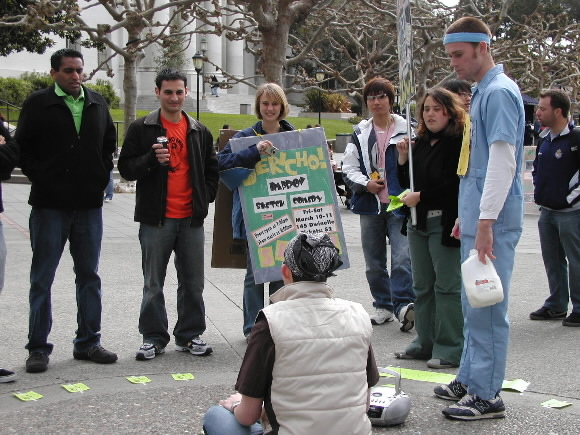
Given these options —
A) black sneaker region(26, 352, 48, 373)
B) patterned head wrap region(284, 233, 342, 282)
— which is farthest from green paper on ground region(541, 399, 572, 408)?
black sneaker region(26, 352, 48, 373)

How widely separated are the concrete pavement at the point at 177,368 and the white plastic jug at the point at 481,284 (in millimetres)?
726

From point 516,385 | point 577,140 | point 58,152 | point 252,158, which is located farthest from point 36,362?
point 577,140

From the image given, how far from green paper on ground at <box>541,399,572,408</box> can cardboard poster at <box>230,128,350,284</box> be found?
2100mm

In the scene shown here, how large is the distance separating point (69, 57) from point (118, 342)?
7.10 ft

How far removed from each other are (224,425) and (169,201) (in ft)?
8.80

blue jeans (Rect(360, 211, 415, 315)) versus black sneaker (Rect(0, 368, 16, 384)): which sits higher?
blue jeans (Rect(360, 211, 415, 315))

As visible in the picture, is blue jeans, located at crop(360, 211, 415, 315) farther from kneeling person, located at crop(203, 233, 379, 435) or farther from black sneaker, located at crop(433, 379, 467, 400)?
kneeling person, located at crop(203, 233, 379, 435)

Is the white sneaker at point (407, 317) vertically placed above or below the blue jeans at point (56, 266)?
below

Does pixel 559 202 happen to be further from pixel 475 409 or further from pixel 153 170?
pixel 153 170

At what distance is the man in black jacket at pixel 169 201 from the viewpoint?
579cm

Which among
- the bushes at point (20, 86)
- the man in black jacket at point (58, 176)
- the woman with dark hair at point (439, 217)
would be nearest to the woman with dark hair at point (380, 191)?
the woman with dark hair at point (439, 217)

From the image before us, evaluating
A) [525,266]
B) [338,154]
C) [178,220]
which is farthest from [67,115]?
[338,154]

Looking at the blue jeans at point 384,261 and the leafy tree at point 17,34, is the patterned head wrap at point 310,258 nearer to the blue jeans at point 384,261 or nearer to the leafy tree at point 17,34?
the blue jeans at point 384,261

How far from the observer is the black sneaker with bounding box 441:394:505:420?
14.8 feet
